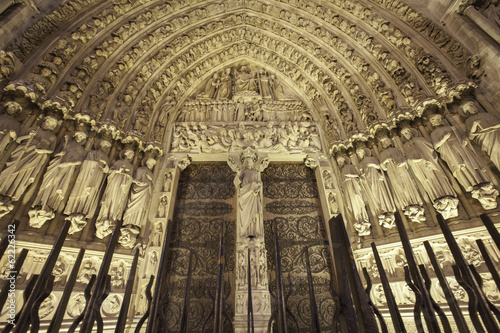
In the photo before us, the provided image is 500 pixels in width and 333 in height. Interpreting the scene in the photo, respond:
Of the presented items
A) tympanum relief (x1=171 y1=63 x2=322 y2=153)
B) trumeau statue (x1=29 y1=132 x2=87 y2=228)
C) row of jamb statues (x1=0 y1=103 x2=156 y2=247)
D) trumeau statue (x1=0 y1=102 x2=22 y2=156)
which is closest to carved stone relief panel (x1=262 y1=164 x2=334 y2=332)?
tympanum relief (x1=171 y1=63 x2=322 y2=153)

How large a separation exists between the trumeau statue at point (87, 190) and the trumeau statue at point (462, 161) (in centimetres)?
540

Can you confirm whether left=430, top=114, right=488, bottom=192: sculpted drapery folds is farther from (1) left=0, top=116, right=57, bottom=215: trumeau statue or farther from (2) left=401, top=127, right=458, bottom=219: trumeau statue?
(1) left=0, top=116, right=57, bottom=215: trumeau statue

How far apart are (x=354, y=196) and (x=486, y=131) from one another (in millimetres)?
2021

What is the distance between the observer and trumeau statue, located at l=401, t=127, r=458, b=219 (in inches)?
139

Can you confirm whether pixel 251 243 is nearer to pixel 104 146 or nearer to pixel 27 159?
pixel 104 146

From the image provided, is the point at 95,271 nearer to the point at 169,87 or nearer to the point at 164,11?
the point at 169,87

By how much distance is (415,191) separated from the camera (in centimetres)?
393

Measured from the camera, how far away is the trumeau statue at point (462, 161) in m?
3.34

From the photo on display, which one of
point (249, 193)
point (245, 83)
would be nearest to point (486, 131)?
point (249, 193)

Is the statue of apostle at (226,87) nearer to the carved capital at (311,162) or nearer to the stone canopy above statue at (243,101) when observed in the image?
the stone canopy above statue at (243,101)

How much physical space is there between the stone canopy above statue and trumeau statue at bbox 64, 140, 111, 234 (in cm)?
243

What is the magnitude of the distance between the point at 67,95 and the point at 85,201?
189cm

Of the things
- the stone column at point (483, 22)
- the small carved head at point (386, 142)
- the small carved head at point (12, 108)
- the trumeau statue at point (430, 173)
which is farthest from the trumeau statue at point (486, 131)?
A: the small carved head at point (12, 108)

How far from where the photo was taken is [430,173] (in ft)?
12.6
